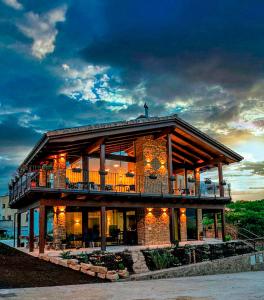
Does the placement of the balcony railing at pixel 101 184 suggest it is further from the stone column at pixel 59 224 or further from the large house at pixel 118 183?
the stone column at pixel 59 224

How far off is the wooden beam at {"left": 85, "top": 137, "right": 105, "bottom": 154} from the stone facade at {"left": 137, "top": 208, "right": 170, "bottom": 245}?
4.78 m

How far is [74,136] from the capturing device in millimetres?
18703

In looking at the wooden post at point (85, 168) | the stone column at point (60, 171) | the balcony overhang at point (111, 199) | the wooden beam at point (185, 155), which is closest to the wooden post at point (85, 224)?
the wooden post at point (85, 168)

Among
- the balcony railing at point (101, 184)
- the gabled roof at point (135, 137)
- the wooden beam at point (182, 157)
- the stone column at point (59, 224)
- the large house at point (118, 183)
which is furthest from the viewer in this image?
the wooden beam at point (182, 157)

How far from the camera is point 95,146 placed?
67.9ft

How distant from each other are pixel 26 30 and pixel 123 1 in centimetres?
620

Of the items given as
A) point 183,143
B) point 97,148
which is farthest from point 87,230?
point 183,143

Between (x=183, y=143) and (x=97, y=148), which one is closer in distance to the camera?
(x=97, y=148)

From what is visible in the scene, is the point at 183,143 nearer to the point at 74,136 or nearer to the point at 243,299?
the point at 74,136

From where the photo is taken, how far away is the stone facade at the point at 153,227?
22.5 m

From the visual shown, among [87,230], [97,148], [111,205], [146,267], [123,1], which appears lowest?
[146,267]

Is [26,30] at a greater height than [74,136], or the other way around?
[26,30]

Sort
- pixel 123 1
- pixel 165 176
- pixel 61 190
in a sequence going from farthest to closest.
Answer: pixel 165 176 → pixel 123 1 → pixel 61 190

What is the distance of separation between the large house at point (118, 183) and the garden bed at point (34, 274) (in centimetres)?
287
